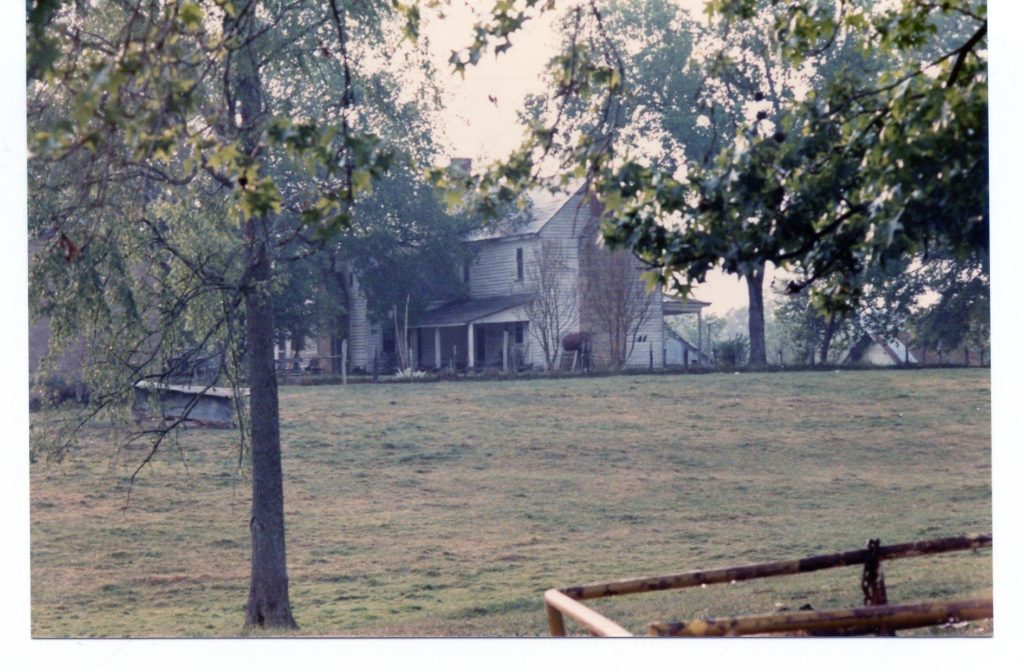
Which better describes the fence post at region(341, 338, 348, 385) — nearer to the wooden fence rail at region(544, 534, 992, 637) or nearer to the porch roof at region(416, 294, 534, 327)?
the porch roof at region(416, 294, 534, 327)

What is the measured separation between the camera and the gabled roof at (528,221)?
186 inches

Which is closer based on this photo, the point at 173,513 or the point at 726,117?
the point at 726,117

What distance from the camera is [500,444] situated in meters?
6.03

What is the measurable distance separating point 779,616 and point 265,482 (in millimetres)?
3538

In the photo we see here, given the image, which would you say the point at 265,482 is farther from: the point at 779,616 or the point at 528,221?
the point at 779,616

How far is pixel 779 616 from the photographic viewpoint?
2.72 metres

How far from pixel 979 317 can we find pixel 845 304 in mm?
1229

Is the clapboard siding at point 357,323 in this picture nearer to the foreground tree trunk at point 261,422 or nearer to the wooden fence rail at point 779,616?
the foreground tree trunk at point 261,422

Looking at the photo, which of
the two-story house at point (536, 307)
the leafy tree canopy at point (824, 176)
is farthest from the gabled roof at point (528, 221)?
the leafy tree canopy at point (824, 176)

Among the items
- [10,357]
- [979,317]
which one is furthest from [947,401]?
[10,357]

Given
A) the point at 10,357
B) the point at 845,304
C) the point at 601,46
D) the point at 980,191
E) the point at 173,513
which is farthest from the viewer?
the point at 173,513

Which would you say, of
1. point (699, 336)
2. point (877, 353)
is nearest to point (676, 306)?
point (699, 336)

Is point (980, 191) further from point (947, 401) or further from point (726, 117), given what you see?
point (947, 401)
